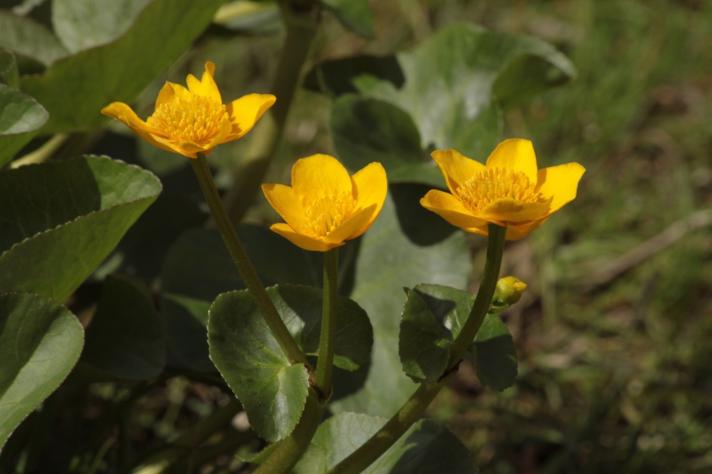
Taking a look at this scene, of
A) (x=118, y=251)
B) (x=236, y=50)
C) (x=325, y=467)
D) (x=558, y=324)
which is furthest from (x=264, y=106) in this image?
(x=236, y=50)

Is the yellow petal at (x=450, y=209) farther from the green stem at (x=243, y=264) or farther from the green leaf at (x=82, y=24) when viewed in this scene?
the green leaf at (x=82, y=24)

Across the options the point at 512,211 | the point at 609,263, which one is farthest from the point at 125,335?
the point at 609,263

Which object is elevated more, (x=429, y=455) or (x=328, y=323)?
(x=328, y=323)

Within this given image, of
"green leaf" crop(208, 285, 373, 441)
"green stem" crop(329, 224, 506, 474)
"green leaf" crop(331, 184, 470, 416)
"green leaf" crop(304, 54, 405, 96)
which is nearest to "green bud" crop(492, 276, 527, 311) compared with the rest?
"green stem" crop(329, 224, 506, 474)

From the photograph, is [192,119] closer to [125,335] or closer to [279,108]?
[125,335]

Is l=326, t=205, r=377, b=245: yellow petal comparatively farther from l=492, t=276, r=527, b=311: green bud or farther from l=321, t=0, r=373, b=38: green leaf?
l=321, t=0, r=373, b=38: green leaf

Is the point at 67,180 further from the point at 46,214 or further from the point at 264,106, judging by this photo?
the point at 264,106
